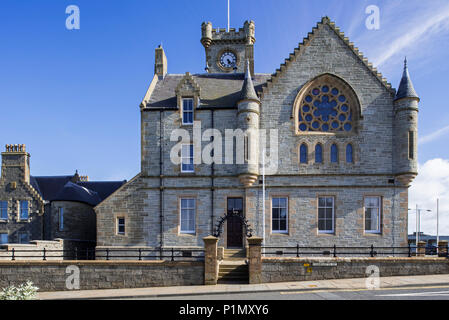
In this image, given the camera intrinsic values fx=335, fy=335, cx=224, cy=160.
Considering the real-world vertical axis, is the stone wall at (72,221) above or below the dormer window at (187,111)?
below

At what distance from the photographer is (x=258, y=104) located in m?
22.9

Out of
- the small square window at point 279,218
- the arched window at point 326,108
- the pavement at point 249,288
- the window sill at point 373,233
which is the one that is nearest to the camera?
the pavement at point 249,288

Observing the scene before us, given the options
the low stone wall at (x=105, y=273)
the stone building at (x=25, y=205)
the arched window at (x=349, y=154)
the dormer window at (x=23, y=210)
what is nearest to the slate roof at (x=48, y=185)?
the stone building at (x=25, y=205)

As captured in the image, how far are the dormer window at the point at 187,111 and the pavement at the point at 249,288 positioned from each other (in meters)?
11.9

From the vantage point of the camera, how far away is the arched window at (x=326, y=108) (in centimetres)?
2338

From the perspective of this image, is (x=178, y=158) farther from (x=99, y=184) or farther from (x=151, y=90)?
(x=99, y=184)

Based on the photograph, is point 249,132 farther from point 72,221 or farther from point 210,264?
point 72,221

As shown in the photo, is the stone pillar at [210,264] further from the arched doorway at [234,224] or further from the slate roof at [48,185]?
the slate roof at [48,185]

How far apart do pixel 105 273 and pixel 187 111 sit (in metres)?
12.1

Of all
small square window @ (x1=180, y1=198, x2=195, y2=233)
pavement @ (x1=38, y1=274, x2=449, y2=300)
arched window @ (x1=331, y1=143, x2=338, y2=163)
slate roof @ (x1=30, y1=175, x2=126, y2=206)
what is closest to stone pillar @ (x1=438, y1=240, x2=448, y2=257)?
pavement @ (x1=38, y1=274, x2=449, y2=300)

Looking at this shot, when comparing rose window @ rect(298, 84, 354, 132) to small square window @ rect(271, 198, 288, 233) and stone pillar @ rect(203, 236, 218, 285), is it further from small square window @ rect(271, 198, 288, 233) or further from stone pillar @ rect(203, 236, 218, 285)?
stone pillar @ rect(203, 236, 218, 285)

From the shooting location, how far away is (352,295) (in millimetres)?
13234

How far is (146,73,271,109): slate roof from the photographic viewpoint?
24.4 meters
